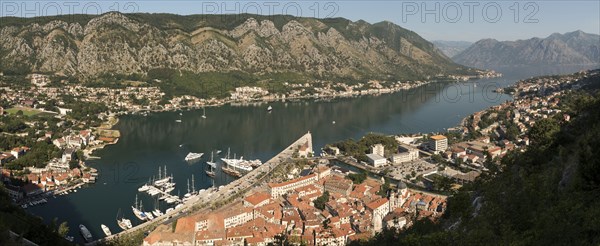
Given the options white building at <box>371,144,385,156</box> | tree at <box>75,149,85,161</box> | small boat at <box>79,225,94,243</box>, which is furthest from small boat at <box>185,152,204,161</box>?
small boat at <box>79,225,94,243</box>

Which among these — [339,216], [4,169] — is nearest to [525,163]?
[339,216]

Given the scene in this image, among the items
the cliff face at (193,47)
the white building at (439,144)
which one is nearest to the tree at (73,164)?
the white building at (439,144)

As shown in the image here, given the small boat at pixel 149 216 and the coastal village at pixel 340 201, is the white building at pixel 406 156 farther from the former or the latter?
the small boat at pixel 149 216

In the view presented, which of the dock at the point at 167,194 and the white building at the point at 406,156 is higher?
the white building at the point at 406,156

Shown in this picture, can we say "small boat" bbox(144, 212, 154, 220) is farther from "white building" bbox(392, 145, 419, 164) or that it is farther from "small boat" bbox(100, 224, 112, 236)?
"white building" bbox(392, 145, 419, 164)

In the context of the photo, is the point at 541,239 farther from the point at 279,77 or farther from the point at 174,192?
the point at 279,77

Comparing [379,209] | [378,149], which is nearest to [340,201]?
[379,209]
